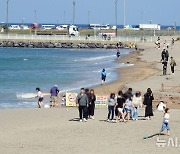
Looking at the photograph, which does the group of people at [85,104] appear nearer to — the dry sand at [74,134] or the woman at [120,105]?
the dry sand at [74,134]

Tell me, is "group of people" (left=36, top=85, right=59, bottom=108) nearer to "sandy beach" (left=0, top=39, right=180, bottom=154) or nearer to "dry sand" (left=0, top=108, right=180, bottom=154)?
"sandy beach" (left=0, top=39, right=180, bottom=154)

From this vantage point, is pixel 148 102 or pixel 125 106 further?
pixel 148 102

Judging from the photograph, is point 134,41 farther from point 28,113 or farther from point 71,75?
point 28,113

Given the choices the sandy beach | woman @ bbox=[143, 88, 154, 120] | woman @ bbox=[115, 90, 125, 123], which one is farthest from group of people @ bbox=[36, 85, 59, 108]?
woman @ bbox=[143, 88, 154, 120]

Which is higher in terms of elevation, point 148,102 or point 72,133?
point 148,102

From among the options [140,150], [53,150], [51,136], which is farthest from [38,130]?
[140,150]

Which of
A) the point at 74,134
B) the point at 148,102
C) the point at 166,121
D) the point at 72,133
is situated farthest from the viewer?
the point at 148,102

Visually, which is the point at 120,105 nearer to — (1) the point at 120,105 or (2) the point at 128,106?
(1) the point at 120,105

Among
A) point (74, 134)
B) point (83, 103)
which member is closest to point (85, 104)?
point (83, 103)

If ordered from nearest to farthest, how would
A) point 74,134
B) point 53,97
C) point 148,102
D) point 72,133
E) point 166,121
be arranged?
point 166,121 → point 74,134 → point 72,133 → point 148,102 → point 53,97

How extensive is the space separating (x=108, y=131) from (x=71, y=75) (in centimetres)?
2669

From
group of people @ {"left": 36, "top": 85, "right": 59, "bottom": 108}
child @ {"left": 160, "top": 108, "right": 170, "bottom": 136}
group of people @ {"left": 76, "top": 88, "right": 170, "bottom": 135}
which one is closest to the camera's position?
child @ {"left": 160, "top": 108, "right": 170, "bottom": 136}

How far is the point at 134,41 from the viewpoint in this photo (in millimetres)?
96562

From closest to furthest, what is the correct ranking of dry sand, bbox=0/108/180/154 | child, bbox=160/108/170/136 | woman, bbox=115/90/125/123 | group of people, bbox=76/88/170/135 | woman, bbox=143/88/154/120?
dry sand, bbox=0/108/180/154
child, bbox=160/108/170/136
woman, bbox=115/90/125/123
group of people, bbox=76/88/170/135
woman, bbox=143/88/154/120
